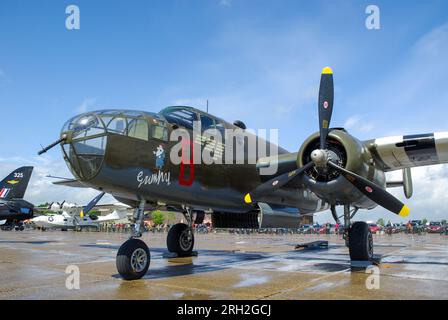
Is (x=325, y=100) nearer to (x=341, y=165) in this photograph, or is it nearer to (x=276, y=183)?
(x=341, y=165)

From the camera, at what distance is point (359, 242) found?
11000 millimetres

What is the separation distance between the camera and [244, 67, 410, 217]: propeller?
9.71 metres

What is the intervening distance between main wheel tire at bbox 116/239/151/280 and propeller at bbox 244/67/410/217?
11.6ft

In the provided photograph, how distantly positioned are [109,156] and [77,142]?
2.37ft

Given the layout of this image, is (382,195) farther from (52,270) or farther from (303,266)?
(52,270)

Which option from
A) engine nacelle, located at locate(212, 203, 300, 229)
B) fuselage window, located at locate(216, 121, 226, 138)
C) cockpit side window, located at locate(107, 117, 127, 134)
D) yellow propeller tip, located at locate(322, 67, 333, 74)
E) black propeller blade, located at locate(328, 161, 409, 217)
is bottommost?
engine nacelle, located at locate(212, 203, 300, 229)

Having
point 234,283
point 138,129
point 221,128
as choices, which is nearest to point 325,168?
point 221,128

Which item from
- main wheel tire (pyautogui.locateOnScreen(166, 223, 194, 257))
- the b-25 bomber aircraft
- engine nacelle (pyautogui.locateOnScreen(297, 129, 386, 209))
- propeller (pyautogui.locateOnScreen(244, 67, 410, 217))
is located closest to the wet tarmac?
the b-25 bomber aircraft

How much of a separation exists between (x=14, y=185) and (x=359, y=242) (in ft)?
96.5

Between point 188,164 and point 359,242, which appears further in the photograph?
point 359,242

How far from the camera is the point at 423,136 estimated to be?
10406 millimetres
